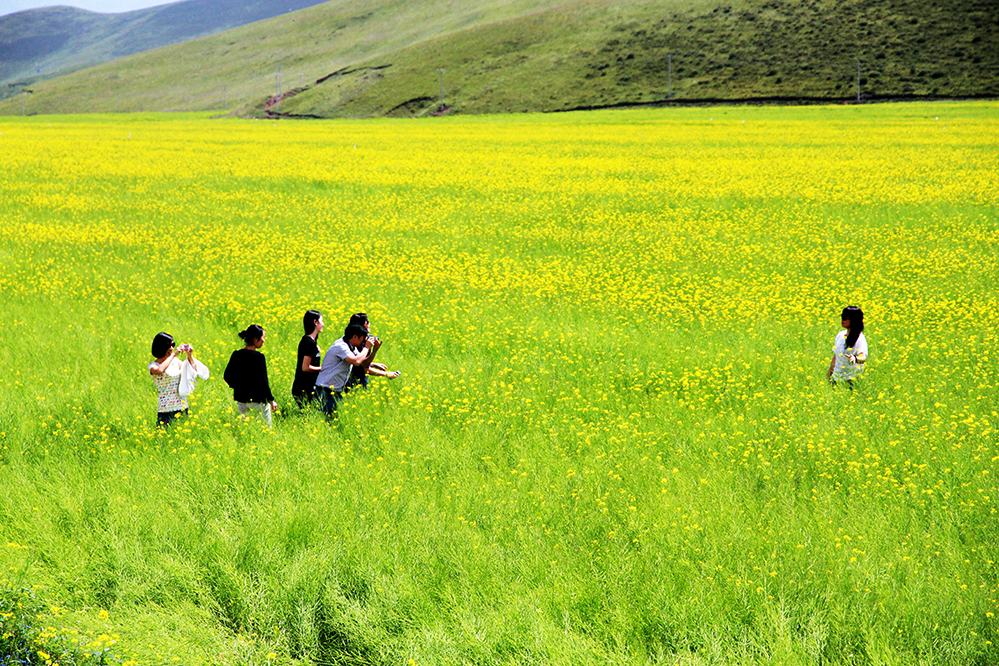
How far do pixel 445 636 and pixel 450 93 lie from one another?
436 ft

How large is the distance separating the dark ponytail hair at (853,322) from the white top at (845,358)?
6 centimetres

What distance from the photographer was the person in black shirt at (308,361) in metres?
8.57

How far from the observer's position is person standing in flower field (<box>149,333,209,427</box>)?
7.76 m

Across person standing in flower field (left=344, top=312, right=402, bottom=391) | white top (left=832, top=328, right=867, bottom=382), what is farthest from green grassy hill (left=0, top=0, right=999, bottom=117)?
person standing in flower field (left=344, top=312, right=402, bottom=391)

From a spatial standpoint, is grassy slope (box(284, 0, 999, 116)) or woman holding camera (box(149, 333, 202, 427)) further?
grassy slope (box(284, 0, 999, 116))

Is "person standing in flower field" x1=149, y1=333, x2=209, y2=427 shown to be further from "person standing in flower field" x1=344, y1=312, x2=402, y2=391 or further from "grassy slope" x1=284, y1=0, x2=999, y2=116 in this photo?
"grassy slope" x1=284, y1=0, x2=999, y2=116

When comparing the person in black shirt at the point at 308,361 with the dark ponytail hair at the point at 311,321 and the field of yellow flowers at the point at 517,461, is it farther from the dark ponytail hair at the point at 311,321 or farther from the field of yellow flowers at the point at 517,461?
the field of yellow flowers at the point at 517,461

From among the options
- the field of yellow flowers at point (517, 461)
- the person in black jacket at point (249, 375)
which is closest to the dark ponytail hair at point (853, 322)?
the field of yellow flowers at point (517, 461)

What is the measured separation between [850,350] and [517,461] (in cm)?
436

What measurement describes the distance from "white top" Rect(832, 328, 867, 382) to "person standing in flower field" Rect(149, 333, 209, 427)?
7.13 metres

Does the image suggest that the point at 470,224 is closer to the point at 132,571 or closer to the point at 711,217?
the point at 711,217

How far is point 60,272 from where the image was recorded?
16469 millimetres

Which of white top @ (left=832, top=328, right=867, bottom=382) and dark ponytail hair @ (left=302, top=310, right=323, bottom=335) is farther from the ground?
dark ponytail hair @ (left=302, top=310, right=323, bottom=335)

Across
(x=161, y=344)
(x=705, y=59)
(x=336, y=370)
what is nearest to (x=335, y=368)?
(x=336, y=370)
